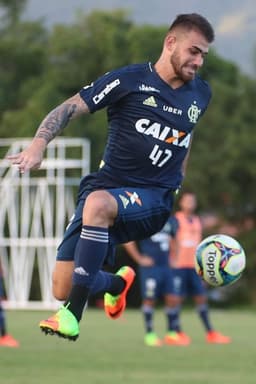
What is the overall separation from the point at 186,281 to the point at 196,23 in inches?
378

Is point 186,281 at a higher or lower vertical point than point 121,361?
lower

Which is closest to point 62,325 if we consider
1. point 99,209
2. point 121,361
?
point 99,209

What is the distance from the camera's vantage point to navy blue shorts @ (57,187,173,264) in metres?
7.55

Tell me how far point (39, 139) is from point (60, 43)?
35.8 metres

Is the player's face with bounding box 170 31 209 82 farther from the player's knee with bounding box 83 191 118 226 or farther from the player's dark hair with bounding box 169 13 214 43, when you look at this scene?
the player's knee with bounding box 83 191 118 226

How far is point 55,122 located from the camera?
739 cm

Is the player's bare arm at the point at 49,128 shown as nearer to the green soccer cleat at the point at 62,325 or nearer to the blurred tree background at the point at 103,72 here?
the green soccer cleat at the point at 62,325

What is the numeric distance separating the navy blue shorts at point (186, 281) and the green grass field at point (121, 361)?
76 centimetres

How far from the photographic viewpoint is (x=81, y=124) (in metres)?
37.1

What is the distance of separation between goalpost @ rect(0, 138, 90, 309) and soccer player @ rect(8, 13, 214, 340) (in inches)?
774

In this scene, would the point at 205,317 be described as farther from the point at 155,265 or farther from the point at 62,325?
the point at 62,325

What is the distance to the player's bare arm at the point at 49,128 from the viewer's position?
6857mm

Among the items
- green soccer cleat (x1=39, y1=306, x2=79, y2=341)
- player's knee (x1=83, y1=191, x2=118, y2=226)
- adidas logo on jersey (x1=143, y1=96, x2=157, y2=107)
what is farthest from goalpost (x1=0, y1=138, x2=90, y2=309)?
green soccer cleat (x1=39, y1=306, x2=79, y2=341)

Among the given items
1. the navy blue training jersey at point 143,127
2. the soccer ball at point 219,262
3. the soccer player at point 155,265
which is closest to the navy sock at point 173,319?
the soccer player at point 155,265
